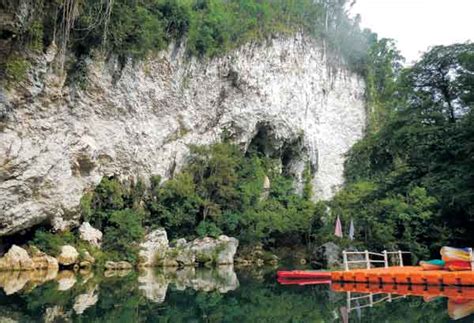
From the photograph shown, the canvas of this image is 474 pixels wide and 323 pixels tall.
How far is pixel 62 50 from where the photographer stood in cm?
1517

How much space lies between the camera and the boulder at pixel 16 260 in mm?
13961

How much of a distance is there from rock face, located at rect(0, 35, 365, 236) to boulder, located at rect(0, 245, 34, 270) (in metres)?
0.84

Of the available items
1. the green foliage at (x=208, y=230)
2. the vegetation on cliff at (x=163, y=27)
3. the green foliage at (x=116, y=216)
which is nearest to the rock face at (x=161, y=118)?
the green foliage at (x=116, y=216)

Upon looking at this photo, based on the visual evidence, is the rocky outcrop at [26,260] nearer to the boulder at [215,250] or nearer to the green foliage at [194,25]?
the boulder at [215,250]

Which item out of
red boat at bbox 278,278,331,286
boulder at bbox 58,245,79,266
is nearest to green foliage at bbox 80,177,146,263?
boulder at bbox 58,245,79,266

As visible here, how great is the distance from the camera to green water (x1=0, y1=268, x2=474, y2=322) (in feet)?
19.4

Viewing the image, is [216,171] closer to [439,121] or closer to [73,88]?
[73,88]

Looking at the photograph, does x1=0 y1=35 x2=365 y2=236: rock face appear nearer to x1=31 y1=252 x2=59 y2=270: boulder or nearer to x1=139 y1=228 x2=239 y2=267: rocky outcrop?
x1=31 y1=252 x2=59 y2=270: boulder

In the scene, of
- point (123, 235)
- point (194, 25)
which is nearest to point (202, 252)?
point (123, 235)

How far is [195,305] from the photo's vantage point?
7191 mm

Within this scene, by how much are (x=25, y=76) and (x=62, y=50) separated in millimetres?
1444

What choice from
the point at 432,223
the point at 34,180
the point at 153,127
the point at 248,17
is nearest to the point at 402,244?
the point at 432,223

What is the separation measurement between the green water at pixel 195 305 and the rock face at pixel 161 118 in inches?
230

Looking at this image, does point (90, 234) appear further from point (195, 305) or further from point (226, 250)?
point (195, 305)
